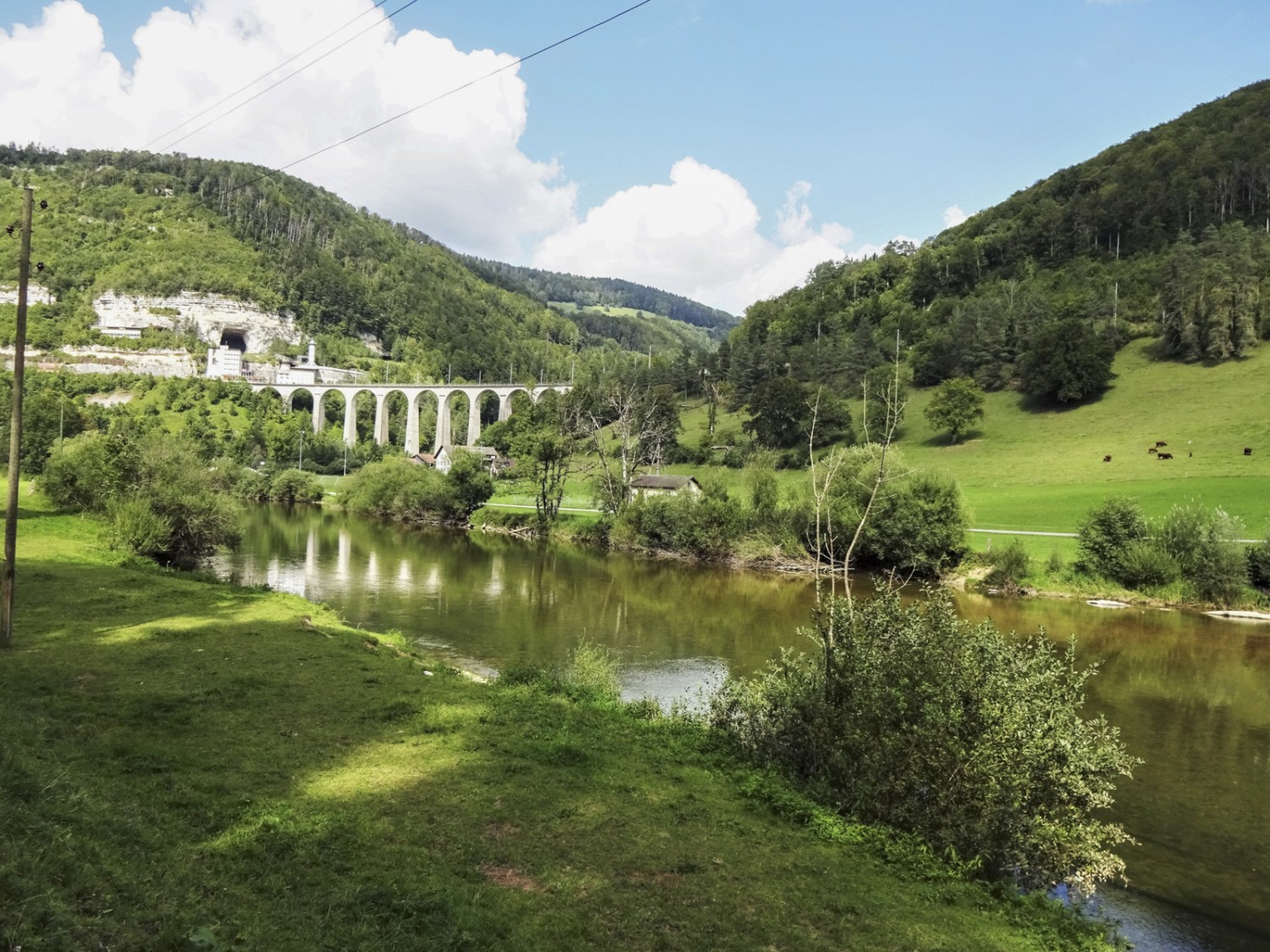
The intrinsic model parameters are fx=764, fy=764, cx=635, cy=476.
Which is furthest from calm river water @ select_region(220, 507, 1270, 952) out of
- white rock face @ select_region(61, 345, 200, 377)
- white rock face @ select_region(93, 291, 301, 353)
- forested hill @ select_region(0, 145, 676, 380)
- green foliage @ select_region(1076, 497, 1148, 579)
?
forested hill @ select_region(0, 145, 676, 380)

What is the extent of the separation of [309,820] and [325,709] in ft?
15.4

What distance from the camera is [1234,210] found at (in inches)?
3802

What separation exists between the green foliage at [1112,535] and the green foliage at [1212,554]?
1.49m

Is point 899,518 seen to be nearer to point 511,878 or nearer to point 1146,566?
point 1146,566

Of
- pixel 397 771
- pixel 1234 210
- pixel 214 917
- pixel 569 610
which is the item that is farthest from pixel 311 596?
pixel 1234 210

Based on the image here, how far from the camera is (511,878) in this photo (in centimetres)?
777

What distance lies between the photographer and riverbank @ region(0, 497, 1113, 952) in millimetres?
5965

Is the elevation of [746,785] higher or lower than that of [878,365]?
lower

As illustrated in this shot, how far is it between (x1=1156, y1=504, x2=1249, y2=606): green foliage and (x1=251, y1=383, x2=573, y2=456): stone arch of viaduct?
92683 millimetres

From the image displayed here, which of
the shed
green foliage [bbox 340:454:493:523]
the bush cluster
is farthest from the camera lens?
green foliage [bbox 340:454:493:523]

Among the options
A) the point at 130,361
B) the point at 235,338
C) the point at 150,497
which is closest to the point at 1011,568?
the point at 150,497

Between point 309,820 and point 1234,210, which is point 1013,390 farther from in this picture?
point 309,820

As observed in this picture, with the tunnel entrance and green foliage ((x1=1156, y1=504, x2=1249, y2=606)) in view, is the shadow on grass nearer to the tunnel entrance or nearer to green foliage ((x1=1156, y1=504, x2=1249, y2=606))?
green foliage ((x1=1156, y1=504, x2=1249, y2=606))

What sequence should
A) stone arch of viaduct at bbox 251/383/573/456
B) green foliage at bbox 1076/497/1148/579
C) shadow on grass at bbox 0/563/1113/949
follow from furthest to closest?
stone arch of viaduct at bbox 251/383/573/456 < green foliage at bbox 1076/497/1148/579 < shadow on grass at bbox 0/563/1113/949
